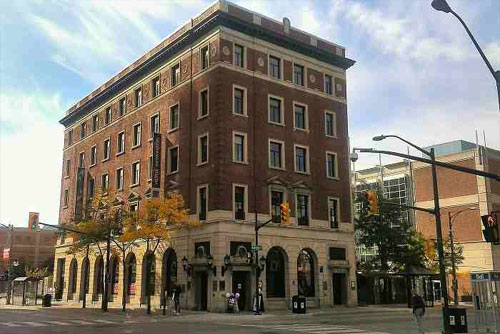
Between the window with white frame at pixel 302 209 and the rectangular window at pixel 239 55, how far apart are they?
40.0 feet

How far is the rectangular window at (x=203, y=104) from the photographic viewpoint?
1801 inches

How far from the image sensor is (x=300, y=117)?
50000mm

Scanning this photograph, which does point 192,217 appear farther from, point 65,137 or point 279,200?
point 65,137

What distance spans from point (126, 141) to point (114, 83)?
276 inches

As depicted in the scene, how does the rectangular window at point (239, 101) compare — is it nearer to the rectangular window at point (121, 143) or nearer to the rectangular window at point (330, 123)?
the rectangular window at point (330, 123)

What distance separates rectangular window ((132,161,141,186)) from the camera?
53562 mm

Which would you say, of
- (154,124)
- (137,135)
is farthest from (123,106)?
(154,124)

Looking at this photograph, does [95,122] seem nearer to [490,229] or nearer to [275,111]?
[275,111]

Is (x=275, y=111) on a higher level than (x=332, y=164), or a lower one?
higher

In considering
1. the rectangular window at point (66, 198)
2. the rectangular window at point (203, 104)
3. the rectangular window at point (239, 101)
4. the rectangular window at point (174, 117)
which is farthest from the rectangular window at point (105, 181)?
the rectangular window at point (239, 101)

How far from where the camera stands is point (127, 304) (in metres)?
51.0

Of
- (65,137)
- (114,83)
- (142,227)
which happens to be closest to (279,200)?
(142,227)

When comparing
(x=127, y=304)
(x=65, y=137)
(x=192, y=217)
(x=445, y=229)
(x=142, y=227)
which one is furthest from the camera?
(x=445, y=229)

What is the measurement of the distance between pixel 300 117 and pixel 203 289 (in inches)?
693
